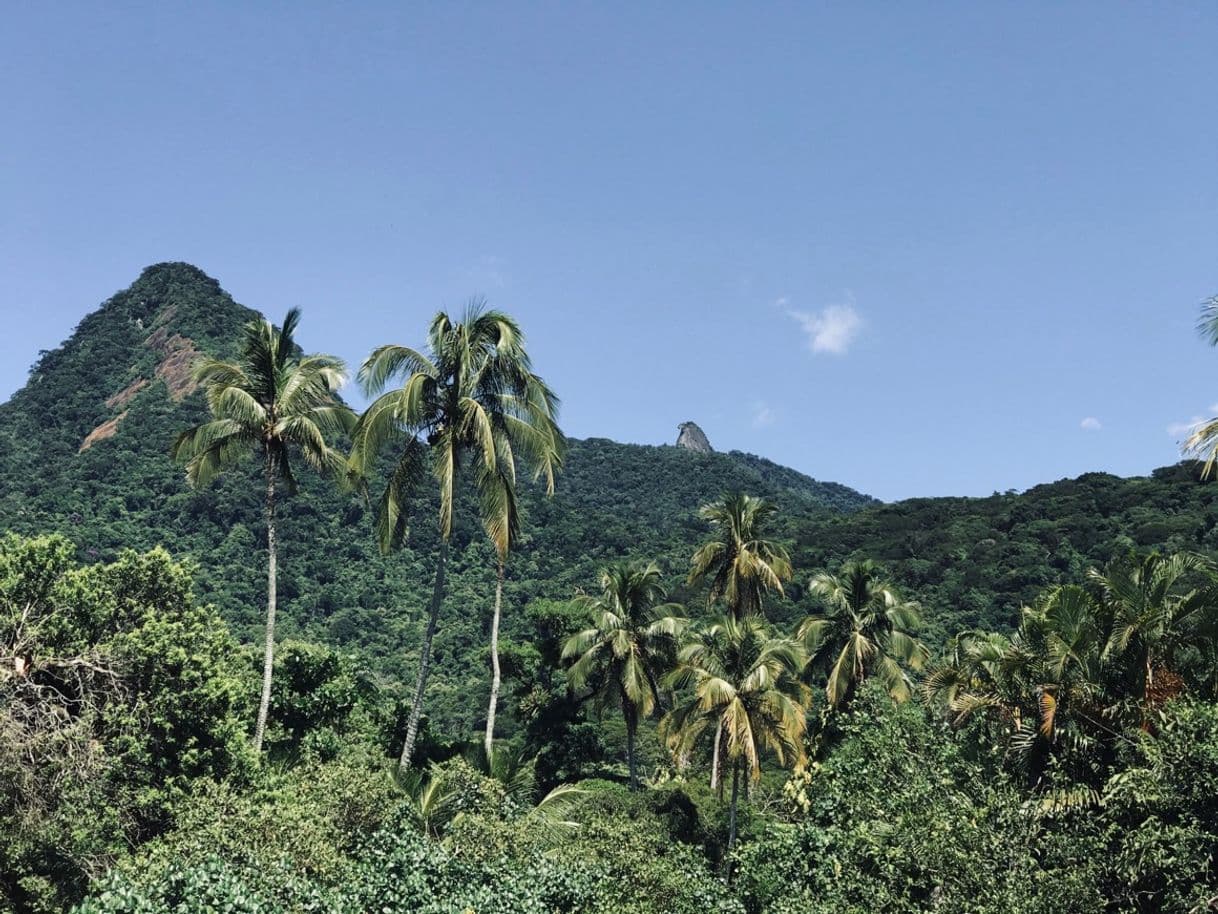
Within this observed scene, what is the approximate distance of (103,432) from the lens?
10556 cm

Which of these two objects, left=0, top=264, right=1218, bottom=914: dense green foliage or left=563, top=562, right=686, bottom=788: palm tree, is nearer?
left=0, top=264, right=1218, bottom=914: dense green foliage

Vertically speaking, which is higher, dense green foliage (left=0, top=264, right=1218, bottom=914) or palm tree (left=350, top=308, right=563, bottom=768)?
palm tree (left=350, top=308, right=563, bottom=768)

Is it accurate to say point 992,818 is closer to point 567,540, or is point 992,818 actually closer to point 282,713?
point 282,713

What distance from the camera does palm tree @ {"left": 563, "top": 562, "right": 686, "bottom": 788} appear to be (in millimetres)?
32719

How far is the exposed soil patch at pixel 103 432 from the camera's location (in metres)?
103

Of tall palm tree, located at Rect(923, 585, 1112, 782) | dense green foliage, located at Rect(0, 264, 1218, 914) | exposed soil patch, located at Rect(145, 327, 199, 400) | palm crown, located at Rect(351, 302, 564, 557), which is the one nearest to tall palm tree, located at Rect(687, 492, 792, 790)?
dense green foliage, located at Rect(0, 264, 1218, 914)

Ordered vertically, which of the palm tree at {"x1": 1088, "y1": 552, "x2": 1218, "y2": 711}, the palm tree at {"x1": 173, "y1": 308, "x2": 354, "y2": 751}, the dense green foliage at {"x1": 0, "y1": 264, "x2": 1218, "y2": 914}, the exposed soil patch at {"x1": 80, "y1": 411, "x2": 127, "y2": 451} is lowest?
the dense green foliage at {"x1": 0, "y1": 264, "x2": 1218, "y2": 914}

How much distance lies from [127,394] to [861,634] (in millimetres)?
106289

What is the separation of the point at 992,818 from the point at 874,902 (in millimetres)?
1883

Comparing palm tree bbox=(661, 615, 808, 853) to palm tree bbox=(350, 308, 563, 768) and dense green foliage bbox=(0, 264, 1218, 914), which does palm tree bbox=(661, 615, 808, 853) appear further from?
palm tree bbox=(350, 308, 563, 768)

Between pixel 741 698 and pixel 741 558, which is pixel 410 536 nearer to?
pixel 741 558

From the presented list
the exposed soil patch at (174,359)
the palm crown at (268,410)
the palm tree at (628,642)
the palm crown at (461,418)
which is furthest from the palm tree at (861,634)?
the exposed soil patch at (174,359)

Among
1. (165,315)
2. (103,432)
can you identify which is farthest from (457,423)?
(165,315)

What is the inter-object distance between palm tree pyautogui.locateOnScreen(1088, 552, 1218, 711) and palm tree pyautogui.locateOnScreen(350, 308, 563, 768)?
1213 cm
